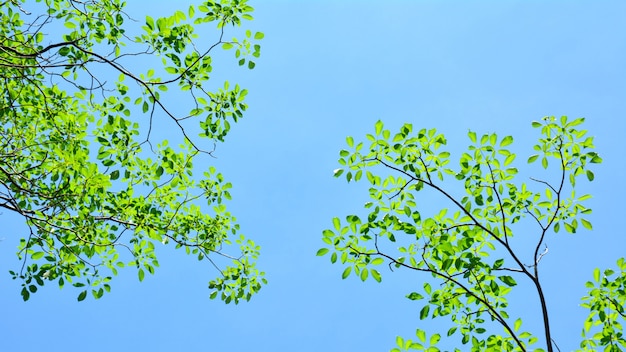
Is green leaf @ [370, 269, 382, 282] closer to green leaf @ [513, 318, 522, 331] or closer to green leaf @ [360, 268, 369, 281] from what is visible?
green leaf @ [360, 268, 369, 281]

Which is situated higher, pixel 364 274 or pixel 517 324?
pixel 364 274

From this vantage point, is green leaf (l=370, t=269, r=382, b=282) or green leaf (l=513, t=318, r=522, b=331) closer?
green leaf (l=370, t=269, r=382, b=282)

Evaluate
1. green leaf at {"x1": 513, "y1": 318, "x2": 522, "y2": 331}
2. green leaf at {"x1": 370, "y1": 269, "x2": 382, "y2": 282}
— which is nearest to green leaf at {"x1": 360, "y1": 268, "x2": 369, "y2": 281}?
green leaf at {"x1": 370, "y1": 269, "x2": 382, "y2": 282}

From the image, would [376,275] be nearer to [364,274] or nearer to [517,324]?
[364,274]

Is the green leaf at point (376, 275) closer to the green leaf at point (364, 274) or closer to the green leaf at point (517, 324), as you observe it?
the green leaf at point (364, 274)

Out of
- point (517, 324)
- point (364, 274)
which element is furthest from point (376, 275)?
point (517, 324)

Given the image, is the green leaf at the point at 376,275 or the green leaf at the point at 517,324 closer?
the green leaf at the point at 376,275

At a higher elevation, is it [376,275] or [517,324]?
[376,275]

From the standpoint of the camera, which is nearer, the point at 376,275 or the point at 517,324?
the point at 376,275

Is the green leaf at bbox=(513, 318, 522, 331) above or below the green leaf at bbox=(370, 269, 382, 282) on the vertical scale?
Answer: below

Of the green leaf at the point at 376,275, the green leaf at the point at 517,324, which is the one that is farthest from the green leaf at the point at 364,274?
the green leaf at the point at 517,324

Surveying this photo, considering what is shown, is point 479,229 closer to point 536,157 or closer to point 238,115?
point 536,157

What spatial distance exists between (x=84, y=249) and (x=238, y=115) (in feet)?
8.33

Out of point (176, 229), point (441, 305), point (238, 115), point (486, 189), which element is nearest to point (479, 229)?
point (486, 189)
